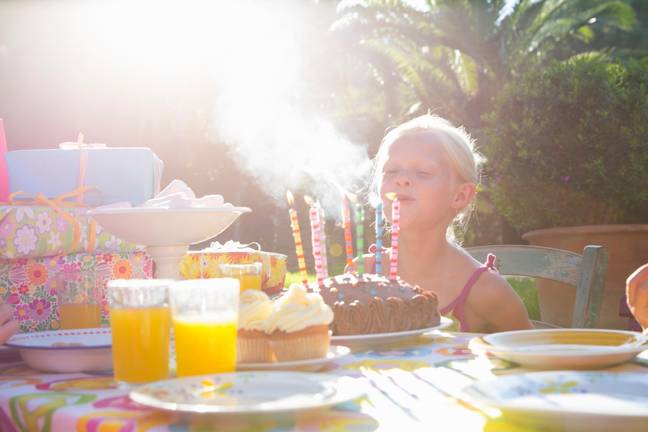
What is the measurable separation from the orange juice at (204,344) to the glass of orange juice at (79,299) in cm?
57

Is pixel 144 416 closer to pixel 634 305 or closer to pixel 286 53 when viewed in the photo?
pixel 634 305

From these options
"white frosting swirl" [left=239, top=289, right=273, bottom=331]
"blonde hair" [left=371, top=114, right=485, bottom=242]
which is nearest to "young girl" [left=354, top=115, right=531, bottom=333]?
"blonde hair" [left=371, top=114, right=485, bottom=242]

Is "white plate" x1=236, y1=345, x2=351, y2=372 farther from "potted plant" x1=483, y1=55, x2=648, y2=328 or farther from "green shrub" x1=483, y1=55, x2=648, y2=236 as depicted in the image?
"green shrub" x1=483, y1=55, x2=648, y2=236

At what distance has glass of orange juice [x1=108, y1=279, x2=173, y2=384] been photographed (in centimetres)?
133

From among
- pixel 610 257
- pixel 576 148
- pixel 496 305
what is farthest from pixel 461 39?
pixel 496 305

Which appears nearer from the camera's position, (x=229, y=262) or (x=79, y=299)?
(x=79, y=299)

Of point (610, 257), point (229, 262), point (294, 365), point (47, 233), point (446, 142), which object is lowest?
point (610, 257)

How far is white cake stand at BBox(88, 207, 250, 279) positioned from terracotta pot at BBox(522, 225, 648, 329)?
16.2ft

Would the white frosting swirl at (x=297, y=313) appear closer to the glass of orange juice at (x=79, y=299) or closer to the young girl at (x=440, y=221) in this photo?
the glass of orange juice at (x=79, y=299)

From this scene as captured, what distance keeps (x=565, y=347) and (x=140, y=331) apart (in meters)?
0.80

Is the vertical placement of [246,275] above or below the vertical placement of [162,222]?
below

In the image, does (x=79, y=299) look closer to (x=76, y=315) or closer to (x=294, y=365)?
(x=76, y=315)

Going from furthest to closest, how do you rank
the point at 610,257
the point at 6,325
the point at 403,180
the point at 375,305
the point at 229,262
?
the point at 610,257
the point at 403,180
the point at 229,262
the point at 375,305
the point at 6,325

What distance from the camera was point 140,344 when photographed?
52.4 inches
